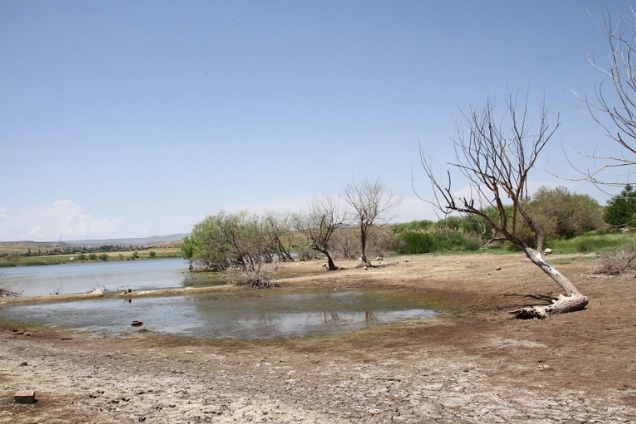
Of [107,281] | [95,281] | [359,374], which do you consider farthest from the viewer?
[95,281]

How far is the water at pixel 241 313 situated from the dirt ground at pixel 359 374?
3.58 ft

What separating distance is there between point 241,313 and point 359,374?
336 inches

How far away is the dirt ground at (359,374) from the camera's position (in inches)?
191

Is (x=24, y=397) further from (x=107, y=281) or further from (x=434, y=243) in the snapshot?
(x=434, y=243)

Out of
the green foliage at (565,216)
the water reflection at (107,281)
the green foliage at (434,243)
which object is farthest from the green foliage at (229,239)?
the green foliage at (565,216)

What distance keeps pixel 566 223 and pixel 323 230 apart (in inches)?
705

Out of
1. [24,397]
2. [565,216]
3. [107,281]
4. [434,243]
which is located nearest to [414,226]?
[434,243]

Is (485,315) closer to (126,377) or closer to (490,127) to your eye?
(490,127)

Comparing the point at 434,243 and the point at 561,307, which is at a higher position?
the point at 434,243

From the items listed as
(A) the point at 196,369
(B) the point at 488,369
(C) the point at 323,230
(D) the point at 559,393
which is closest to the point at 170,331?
(A) the point at 196,369

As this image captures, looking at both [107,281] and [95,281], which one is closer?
[107,281]

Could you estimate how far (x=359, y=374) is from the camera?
654cm

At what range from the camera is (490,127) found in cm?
1113

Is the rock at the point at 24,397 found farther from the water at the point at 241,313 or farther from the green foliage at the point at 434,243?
the green foliage at the point at 434,243
